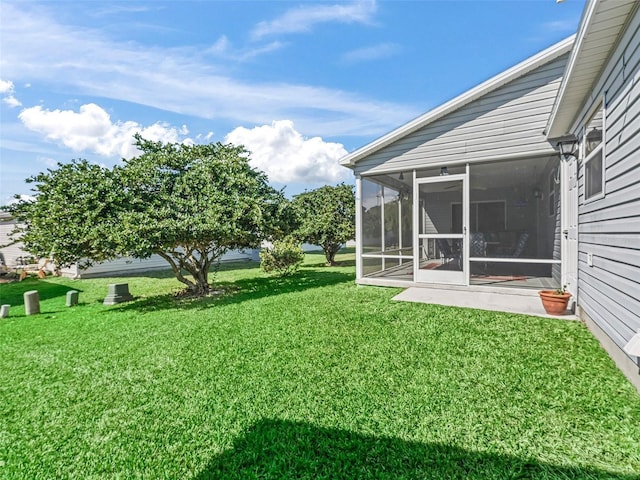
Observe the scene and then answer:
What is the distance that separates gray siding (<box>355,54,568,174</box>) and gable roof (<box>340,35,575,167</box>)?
103 millimetres

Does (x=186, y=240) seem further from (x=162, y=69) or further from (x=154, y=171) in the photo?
(x=162, y=69)

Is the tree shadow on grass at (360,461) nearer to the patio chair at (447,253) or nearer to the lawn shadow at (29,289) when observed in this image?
the patio chair at (447,253)

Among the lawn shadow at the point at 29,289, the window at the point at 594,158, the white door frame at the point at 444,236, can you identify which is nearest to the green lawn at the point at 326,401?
the white door frame at the point at 444,236

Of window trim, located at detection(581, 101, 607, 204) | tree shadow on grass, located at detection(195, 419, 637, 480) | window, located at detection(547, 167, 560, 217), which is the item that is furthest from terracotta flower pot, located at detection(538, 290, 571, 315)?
tree shadow on grass, located at detection(195, 419, 637, 480)

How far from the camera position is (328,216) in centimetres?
1334

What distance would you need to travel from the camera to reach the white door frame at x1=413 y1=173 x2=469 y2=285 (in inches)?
257

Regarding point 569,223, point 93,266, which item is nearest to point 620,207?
point 569,223

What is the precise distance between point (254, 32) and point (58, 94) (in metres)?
5.32

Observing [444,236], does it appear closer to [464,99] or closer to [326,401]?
[464,99]

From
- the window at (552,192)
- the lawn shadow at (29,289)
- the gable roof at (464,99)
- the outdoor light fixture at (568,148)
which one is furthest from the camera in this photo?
the lawn shadow at (29,289)

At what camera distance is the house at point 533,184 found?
283 cm

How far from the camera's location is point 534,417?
7.61ft

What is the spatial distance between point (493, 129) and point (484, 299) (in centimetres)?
340

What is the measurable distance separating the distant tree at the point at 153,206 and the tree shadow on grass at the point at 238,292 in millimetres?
1000
